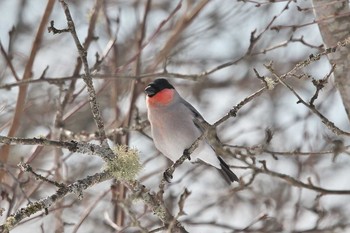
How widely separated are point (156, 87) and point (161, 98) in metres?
0.14

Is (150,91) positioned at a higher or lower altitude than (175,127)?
higher

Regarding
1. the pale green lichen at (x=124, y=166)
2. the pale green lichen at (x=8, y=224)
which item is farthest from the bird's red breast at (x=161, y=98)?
the pale green lichen at (x=8, y=224)

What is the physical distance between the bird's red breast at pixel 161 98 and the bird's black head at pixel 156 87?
3 centimetres

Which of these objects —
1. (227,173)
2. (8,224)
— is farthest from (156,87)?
(8,224)

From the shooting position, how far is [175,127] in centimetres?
433

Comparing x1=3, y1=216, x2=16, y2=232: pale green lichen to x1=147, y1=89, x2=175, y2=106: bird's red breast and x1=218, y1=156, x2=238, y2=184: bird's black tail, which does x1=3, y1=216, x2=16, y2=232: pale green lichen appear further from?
x1=218, y1=156, x2=238, y2=184: bird's black tail

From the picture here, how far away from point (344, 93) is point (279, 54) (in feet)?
13.6

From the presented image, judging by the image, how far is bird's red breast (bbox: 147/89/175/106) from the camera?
4.53m

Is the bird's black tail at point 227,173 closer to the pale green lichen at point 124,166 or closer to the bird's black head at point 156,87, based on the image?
the bird's black head at point 156,87

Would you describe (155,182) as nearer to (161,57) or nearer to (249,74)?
(249,74)

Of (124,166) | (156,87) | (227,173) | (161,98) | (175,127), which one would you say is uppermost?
(156,87)

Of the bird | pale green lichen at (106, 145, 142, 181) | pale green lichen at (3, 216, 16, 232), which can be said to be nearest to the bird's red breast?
the bird

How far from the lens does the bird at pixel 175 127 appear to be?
4289 millimetres

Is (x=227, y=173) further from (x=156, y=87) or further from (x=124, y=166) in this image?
(x=124, y=166)
